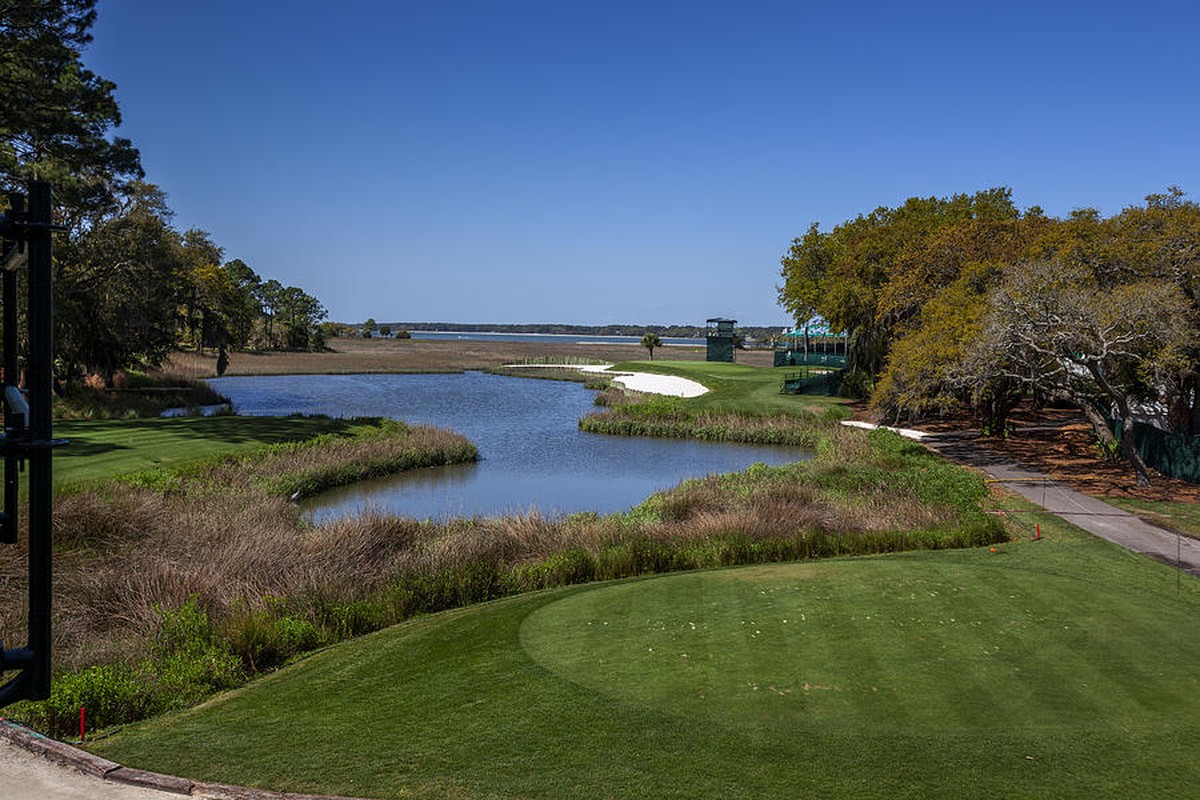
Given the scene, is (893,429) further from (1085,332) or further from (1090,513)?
(1090,513)

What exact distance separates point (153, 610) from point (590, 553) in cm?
763

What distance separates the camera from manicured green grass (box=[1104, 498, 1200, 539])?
18475 millimetres

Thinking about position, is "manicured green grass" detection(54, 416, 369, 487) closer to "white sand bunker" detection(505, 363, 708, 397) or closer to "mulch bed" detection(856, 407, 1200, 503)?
"mulch bed" detection(856, 407, 1200, 503)

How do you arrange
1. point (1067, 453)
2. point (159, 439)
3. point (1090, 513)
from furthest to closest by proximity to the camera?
point (1067, 453) → point (159, 439) → point (1090, 513)

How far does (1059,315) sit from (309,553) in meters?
21.0

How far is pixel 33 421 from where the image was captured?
355 cm

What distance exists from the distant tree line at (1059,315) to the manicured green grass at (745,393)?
703 cm

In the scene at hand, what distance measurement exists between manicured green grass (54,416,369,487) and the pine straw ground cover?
145cm

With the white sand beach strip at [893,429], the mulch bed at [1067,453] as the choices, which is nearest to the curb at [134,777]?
the mulch bed at [1067,453]

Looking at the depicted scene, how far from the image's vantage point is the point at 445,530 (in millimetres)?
18453

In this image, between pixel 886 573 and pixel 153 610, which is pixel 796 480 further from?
pixel 153 610

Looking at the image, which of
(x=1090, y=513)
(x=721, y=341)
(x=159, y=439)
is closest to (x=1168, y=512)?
(x=1090, y=513)

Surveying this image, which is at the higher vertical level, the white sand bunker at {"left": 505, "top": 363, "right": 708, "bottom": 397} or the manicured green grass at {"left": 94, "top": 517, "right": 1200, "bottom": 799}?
the white sand bunker at {"left": 505, "top": 363, "right": 708, "bottom": 397}

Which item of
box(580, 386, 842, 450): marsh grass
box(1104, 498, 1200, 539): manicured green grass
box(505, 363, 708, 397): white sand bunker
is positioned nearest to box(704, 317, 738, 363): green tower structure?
box(505, 363, 708, 397): white sand bunker
